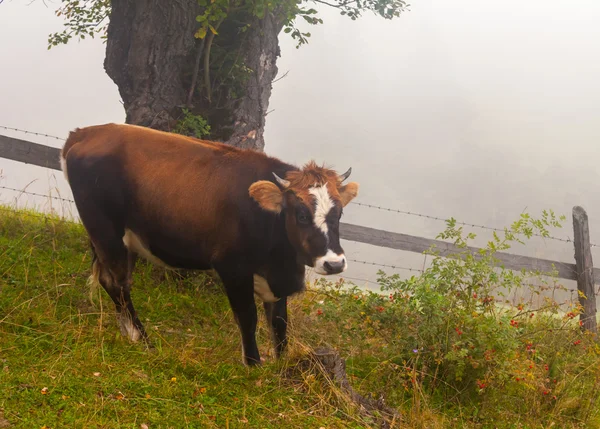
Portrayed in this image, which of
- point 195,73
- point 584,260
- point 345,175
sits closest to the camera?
point 345,175

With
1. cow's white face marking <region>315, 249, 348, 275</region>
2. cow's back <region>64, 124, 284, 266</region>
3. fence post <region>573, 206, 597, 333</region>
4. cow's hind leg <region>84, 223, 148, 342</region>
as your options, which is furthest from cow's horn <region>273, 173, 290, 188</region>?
fence post <region>573, 206, 597, 333</region>

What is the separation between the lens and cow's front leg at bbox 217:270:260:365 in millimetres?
5395

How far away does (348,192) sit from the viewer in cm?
575

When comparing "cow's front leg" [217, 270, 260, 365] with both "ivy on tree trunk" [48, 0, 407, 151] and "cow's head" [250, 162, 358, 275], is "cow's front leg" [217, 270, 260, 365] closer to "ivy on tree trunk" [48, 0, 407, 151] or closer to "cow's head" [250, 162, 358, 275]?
"cow's head" [250, 162, 358, 275]

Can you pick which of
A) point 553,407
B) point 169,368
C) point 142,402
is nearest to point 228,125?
point 169,368

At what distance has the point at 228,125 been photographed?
8.14m

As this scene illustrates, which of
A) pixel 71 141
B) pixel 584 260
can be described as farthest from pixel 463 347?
pixel 584 260

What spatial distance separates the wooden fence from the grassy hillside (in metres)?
1.49

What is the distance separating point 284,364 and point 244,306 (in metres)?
0.63

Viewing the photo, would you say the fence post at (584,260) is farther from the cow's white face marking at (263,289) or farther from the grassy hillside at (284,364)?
the cow's white face marking at (263,289)

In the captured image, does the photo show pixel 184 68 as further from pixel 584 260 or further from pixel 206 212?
pixel 584 260

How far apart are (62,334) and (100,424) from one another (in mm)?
1651

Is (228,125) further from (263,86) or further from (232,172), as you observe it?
(232,172)

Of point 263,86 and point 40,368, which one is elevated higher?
point 263,86
